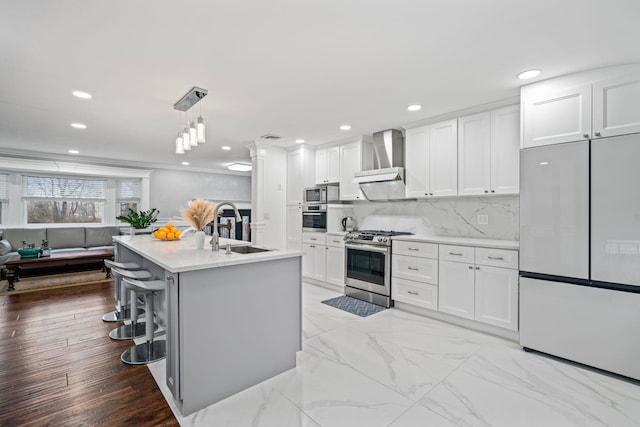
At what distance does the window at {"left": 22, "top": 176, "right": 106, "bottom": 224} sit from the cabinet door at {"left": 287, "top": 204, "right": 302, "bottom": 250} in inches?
183

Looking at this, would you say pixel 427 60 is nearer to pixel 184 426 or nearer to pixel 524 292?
pixel 524 292

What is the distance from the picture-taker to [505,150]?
3.16m

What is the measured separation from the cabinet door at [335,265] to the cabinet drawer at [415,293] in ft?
3.02

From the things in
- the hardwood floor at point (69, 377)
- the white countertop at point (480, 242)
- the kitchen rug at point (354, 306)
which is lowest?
the hardwood floor at point (69, 377)

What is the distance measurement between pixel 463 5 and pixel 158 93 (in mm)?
2650

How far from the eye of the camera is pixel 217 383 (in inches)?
78.6

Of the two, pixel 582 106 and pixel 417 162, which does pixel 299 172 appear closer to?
pixel 417 162

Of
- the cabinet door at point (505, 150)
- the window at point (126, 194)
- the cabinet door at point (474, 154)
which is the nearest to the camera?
the cabinet door at point (505, 150)

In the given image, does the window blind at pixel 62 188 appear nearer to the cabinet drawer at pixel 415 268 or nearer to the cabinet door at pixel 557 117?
the cabinet drawer at pixel 415 268

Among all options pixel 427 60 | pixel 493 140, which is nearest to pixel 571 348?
pixel 493 140

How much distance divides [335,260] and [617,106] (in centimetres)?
341

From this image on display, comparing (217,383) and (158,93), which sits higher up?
(158,93)

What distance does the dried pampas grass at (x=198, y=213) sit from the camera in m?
2.76

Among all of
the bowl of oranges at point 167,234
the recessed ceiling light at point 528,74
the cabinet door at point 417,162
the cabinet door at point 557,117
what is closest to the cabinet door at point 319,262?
the cabinet door at point 417,162
